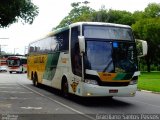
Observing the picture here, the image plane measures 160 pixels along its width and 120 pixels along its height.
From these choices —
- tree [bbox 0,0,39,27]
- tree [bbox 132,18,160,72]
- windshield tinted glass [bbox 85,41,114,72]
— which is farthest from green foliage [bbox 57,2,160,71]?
windshield tinted glass [bbox 85,41,114,72]

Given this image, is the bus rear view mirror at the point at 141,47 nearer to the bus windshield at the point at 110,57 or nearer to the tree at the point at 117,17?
the bus windshield at the point at 110,57

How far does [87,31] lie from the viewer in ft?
56.3

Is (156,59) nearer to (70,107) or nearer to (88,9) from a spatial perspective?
(88,9)

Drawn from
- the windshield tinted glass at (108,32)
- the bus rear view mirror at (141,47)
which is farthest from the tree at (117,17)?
the windshield tinted glass at (108,32)

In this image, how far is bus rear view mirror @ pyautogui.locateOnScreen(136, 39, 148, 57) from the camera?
17.2m

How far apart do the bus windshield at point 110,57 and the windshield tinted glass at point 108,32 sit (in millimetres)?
306

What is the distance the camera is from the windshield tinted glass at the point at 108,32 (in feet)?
56.1

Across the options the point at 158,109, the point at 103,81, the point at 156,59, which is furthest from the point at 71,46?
the point at 156,59

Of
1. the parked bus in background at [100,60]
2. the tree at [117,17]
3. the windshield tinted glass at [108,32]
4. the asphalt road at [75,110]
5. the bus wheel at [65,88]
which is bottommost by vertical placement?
the asphalt road at [75,110]

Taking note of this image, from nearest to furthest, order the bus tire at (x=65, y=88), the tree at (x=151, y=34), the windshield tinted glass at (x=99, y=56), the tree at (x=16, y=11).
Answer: the windshield tinted glass at (x=99, y=56)
the bus tire at (x=65, y=88)
the tree at (x=16, y=11)
the tree at (x=151, y=34)

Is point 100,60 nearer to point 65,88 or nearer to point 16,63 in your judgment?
point 65,88

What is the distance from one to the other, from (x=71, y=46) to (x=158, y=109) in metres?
4.74

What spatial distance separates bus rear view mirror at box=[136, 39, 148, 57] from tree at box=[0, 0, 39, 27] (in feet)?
31.7

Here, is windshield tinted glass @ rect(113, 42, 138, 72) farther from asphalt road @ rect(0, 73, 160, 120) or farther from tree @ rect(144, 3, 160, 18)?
tree @ rect(144, 3, 160, 18)
